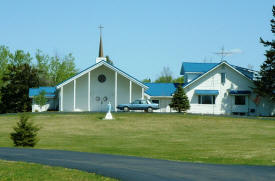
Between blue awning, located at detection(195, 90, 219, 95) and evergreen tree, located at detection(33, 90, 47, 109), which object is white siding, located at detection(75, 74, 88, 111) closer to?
evergreen tree, located at detection(33, 90, 47, 109)

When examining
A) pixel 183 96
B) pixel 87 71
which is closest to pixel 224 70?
pixel 183 96

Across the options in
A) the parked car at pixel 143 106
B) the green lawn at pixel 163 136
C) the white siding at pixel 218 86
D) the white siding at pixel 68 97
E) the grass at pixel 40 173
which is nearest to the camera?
the grass at pixel 40 173

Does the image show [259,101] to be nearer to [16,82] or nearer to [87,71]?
[87,71]

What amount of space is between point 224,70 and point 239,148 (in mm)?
30690

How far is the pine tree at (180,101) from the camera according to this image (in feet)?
159

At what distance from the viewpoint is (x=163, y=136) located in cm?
3141

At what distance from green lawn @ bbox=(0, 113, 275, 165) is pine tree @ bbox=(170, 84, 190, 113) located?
5.14m

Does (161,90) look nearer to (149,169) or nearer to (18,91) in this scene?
(18,91)

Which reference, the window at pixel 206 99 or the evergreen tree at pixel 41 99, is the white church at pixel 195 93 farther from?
the evergreen tree at pixel 41 99

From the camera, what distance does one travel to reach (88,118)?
41656mm

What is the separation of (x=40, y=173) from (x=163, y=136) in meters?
19.6

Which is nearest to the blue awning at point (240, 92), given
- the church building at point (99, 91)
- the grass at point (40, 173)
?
the church building at point (99, 91)

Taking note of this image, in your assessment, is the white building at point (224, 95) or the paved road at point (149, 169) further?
the white building at point (224, 95)

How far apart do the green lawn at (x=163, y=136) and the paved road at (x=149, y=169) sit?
305 cm
